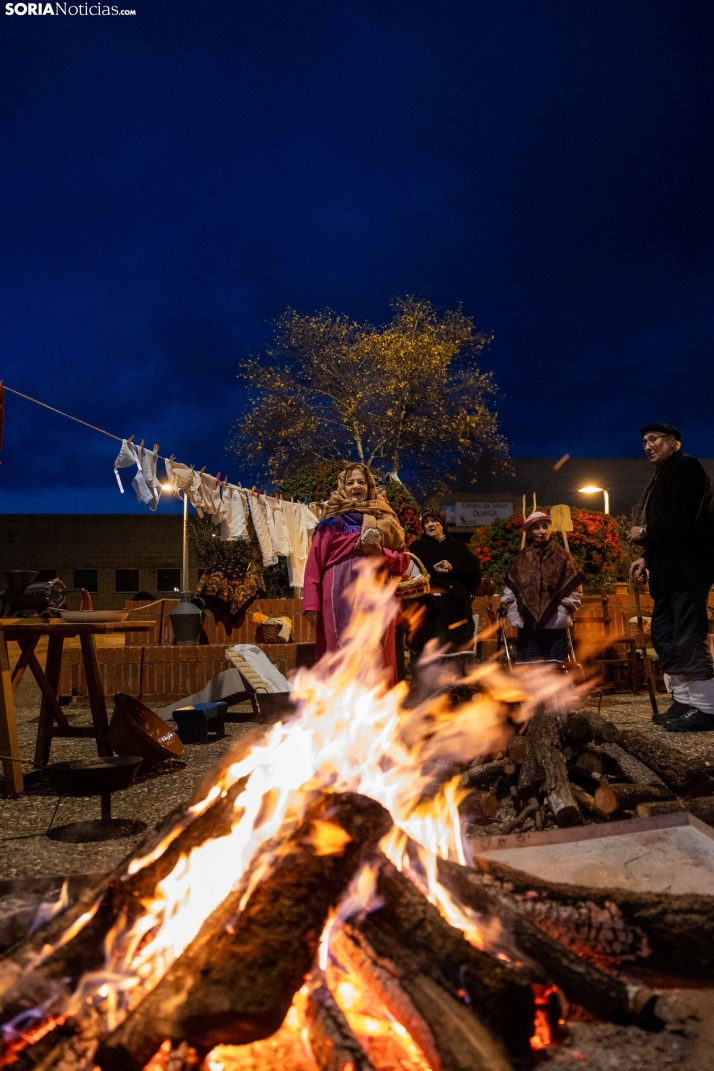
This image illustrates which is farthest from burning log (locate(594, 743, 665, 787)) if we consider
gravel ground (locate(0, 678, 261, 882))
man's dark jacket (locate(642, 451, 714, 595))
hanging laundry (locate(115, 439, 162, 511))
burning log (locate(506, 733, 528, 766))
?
hanging laundry (locate(115, 439, 162, 511))

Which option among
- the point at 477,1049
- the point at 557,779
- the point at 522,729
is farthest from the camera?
the point at 522,729

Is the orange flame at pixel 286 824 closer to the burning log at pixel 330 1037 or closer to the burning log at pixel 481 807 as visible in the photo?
the burning log at pixel 481 807

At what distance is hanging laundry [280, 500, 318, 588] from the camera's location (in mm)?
12531

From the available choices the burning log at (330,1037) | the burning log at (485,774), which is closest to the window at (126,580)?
the burning log at (485,774)

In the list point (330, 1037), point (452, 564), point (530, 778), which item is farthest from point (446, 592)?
point (330, 1037)

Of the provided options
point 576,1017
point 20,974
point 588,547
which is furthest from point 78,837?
point 588,547

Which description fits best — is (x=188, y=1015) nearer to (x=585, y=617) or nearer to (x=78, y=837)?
(x=78, y=837)

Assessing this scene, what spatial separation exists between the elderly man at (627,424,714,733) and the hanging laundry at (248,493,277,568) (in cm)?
643

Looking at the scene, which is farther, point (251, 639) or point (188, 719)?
point (251, 639)

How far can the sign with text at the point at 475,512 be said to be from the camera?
27.2 meters

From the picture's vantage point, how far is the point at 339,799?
209cm

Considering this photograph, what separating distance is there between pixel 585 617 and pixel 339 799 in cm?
869

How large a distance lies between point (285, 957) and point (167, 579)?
32.4 m

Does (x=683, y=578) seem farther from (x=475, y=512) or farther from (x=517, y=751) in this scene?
(x=475, y=512)
